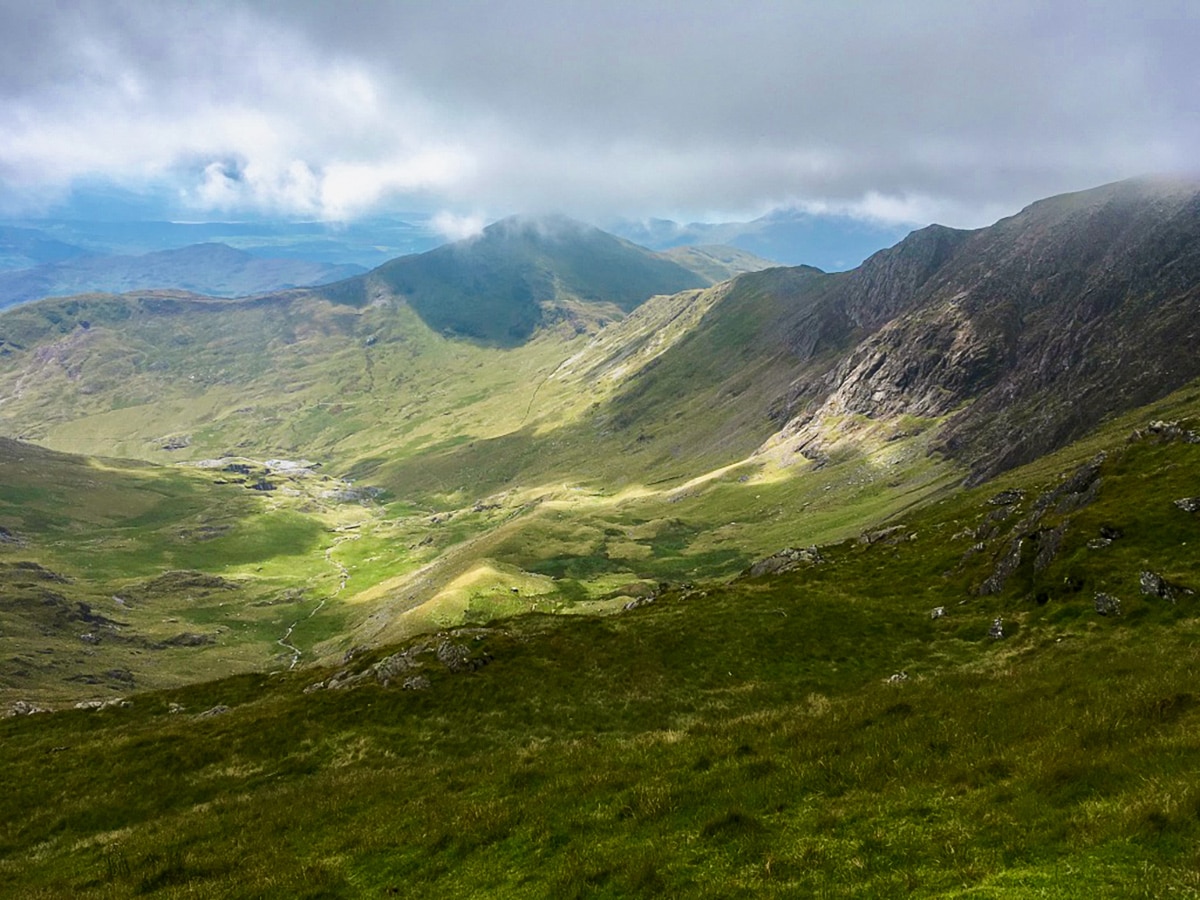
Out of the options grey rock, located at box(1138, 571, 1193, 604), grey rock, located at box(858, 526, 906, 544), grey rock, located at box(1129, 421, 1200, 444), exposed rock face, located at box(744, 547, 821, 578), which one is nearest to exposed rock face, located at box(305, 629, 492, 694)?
exposed rock face, located at box(744, 547, 821, 578)

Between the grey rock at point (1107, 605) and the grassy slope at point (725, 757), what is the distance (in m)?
0.83

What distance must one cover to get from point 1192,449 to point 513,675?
6373 cm

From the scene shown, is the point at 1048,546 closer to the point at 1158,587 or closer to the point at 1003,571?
the point at 1003,571

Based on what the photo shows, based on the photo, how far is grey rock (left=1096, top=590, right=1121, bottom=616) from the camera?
40422 millimetres

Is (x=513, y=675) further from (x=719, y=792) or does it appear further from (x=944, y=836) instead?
(x=944, y=836)

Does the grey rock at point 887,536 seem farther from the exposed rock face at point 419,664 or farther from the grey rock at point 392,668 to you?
the grey rock at point 392,668

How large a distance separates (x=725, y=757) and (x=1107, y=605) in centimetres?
3361

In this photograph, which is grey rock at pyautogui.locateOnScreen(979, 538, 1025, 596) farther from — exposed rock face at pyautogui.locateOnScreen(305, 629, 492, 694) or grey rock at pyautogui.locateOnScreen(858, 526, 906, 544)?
exposed rock face at pyautogui.locateOnScreen(305, 629, 492, 694)

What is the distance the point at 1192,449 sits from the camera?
5959 centimetres

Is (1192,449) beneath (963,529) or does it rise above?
above

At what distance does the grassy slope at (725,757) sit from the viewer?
14164 mm

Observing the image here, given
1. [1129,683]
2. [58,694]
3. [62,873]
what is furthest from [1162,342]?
[58,694]

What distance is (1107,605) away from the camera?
40906 mm

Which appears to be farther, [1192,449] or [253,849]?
[1192,449]
